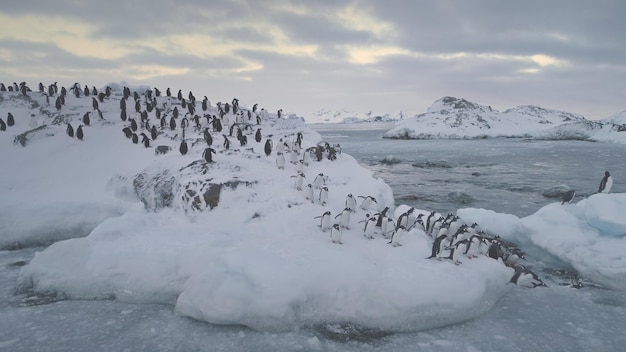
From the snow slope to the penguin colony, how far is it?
26 cm

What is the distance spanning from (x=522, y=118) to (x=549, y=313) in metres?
107

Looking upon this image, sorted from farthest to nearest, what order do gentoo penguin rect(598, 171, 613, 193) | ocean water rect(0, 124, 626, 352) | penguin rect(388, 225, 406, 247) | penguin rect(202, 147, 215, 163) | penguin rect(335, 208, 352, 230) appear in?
gentoo penguin rect(598, 171, 613, 193) → penguin rect(202, 147, 215, 163) → penguin rect(335, 208, 352, 230) → penguin rect(388, 225, 406, 247) → ocean water rect(0, 124, 626, 352)

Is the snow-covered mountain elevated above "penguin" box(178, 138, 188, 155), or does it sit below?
above

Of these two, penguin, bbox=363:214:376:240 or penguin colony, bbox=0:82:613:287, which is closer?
penguin colony, bbox=0:82:613:287

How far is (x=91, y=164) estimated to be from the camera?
52.5ft

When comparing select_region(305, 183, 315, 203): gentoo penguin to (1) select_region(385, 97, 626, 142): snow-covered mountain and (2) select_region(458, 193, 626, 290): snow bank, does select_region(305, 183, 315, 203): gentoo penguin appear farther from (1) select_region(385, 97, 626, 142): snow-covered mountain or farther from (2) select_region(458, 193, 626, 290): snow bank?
(1) select_region(385, 97, 626, 142): snow-covered mountain

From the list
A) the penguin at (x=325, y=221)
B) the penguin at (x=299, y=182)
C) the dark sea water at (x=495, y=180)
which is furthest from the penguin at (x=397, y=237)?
the dark sea water at (x=495, y=180)

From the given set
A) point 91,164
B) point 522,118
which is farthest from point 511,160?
point 522,118

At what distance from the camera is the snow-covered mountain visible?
237 feet

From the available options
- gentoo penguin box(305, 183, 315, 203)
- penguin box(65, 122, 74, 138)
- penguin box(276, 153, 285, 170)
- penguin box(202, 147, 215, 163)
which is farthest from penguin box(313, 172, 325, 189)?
penguin box(65, 122, 74, 138)

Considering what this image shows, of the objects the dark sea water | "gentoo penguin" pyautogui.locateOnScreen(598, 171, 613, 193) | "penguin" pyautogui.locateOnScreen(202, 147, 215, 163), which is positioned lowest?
the dark sea water

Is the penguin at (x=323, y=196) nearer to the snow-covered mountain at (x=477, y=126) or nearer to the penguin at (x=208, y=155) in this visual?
the penguin at (x=208, y=155)

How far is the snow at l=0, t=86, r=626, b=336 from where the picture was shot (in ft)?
25.3

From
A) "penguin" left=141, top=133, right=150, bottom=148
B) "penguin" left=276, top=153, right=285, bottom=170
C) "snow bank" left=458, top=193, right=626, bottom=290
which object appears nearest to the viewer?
"snow bank" left=458, top=193, right=626, bottom=290
